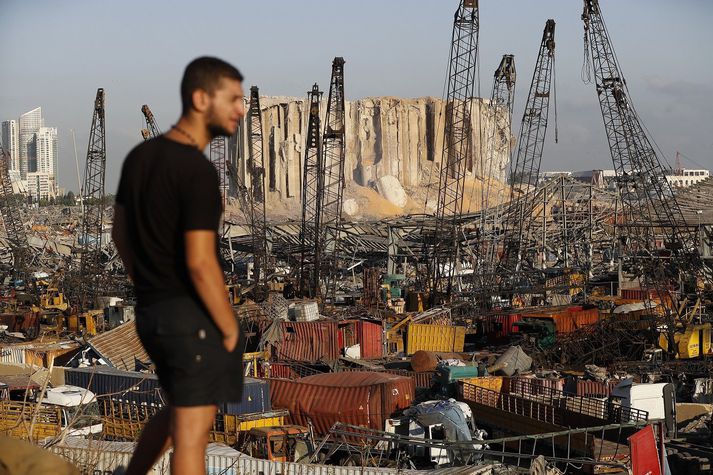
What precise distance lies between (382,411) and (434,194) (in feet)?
406

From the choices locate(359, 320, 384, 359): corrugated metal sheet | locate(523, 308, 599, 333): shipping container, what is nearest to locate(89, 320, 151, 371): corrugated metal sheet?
locate(359, 320, 384, 359): corrugated metal sheet

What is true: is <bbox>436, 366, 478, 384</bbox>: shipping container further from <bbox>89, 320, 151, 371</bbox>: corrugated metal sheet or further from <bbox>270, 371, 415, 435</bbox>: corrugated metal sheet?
<bbox>89, 320, 151, 371</bbox>: corrugated metal sheet

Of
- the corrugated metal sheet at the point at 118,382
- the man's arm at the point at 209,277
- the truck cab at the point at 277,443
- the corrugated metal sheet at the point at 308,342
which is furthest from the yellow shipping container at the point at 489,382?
the man's arm at the point at 209,277

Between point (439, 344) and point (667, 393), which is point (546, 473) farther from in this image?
point (439, 344)

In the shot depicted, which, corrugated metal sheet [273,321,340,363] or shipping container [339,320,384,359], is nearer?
corrugated metal sheet [273,321,340,363]

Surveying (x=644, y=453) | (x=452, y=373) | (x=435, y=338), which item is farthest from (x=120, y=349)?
(x=644, y=453)

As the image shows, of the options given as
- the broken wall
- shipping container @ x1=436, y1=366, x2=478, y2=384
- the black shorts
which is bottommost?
shipping container @ x1=436, y1=366, x2=478, y2=384

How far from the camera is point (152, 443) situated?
320cm

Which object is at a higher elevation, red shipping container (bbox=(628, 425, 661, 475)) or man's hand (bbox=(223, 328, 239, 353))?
man's hand (bbox=(223, 328, 239, 353))

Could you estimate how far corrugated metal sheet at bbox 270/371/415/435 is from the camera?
17234 millimetres

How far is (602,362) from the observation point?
2598 centimetres

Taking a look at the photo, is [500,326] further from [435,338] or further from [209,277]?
[209,277]

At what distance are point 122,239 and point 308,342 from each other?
23179 millimetres

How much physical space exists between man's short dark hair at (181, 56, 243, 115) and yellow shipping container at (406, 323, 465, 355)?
25.3 metres
